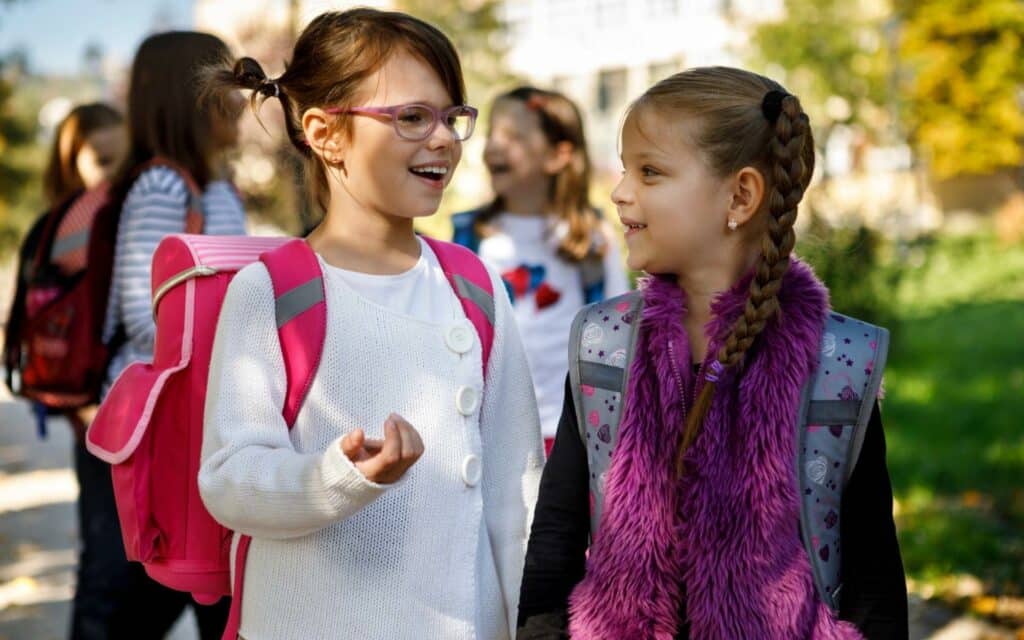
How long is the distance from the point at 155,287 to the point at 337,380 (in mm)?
445

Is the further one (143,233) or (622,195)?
(143,233)

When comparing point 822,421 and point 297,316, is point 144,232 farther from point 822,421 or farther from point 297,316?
point 822,421

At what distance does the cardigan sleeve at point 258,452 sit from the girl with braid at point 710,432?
44 centimetres

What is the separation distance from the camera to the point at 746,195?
220 centimetres

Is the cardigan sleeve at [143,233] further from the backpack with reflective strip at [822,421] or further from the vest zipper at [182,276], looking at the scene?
the backpack with reflective strip at [822,421]

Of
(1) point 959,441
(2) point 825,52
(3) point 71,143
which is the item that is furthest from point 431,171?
(2) point 825,52

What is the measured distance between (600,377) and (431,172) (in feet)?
1.66

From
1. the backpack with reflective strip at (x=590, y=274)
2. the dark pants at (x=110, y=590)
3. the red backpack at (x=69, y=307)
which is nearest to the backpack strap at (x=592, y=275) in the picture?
A: the backpack with reflective strip at (x=590, y=274)

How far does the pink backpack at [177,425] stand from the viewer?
2318 mm

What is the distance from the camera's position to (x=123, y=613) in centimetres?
358

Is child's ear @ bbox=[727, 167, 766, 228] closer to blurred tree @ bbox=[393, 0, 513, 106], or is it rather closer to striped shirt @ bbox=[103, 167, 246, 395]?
striped shirt @ bbox=[103, 167, 246, 395]

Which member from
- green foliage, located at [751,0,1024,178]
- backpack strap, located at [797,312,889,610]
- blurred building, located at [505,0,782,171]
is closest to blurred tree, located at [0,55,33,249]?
green foliage, located at [751,0,1024,178]

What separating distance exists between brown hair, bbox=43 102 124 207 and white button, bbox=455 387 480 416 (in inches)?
118

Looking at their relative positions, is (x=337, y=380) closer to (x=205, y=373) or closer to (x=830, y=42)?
(x=205, y=373)
